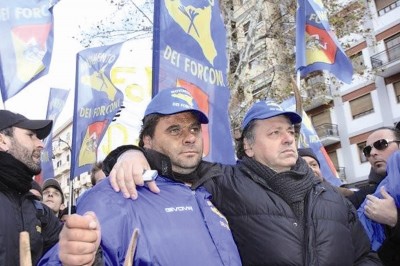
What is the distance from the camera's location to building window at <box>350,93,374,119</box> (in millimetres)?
23656

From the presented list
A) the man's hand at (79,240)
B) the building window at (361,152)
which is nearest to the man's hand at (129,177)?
the man's hand at (79,240)

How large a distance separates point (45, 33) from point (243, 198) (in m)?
4.16

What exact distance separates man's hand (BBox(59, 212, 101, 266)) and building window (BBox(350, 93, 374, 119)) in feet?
78.8

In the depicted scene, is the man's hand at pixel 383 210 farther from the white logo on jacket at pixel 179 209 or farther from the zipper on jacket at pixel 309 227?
the white logo on jacket at pixel 179 209

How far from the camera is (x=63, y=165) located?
70.1 metres

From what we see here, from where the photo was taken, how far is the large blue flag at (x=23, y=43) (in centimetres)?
523

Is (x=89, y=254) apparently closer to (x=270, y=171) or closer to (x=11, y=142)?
(x=270, y=171)

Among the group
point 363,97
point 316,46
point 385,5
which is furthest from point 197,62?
point 363,97

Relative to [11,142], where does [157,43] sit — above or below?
Result: above

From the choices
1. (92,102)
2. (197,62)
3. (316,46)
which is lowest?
(197,62)

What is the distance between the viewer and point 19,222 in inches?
110

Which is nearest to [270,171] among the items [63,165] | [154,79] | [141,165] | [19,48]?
[141,165]

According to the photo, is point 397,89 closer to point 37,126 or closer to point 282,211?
point 37,126

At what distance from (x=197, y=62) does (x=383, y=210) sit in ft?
7.04
